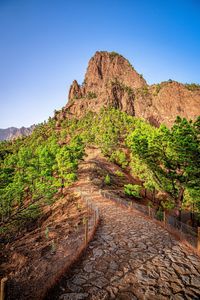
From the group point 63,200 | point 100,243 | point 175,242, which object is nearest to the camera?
point 100,243

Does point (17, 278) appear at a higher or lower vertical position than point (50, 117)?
lower

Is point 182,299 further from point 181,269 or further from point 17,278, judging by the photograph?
point 17,278

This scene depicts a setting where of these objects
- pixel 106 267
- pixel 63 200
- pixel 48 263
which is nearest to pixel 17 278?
pixel 48 263

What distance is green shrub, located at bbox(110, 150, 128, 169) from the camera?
1991 inches

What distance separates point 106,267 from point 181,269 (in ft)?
7.98

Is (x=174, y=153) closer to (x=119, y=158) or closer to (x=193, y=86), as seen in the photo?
(x=119, y=158)

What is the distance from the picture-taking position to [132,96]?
112 meters

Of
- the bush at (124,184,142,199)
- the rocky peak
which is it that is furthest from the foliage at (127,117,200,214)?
the rocky peak

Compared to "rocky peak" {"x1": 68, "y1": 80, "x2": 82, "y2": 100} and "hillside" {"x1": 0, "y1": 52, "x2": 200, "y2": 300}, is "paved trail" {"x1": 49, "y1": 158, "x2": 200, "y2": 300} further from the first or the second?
"rocky peak" {"x1": 68, "y1": 80, "x2": 82, "y2": 100}

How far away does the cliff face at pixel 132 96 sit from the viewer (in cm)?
9875

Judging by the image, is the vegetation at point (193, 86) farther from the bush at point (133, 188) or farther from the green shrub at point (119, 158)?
the bush at point (133, 188)

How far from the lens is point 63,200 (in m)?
23.6

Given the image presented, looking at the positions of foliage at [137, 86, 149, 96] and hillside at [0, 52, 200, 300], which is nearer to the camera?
hillside at [0, 52, 200, 300]

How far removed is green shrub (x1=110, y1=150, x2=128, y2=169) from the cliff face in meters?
53.7
